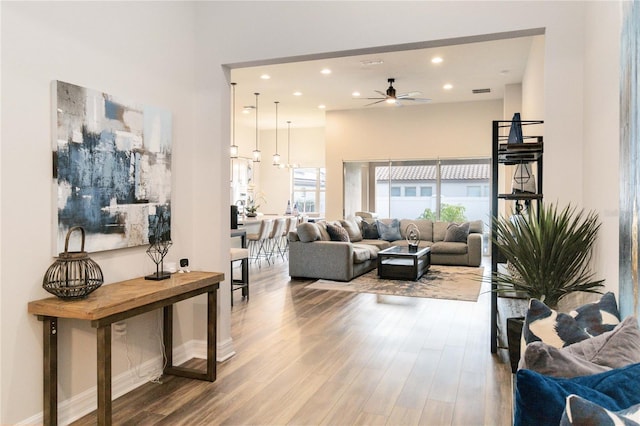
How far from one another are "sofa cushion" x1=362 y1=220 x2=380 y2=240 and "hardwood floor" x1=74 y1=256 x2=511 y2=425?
437cm

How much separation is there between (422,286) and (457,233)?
269 centimetres

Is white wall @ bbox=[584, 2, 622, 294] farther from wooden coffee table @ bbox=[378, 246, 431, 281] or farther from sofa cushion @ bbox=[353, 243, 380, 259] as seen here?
sofa cushion @ bbox=[353, 243, 380, 259]

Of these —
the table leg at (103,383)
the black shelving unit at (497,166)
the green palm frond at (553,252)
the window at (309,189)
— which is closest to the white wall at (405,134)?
the window at (309,189)

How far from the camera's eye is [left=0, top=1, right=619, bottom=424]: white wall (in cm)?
236

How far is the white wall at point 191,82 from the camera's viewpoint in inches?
92.8

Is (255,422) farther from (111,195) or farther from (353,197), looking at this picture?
(353,197)

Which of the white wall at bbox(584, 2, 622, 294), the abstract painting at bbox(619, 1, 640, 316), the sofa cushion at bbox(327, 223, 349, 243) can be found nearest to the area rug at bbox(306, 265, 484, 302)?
the sofa cushion at bbox(327, 223, 349, 243)

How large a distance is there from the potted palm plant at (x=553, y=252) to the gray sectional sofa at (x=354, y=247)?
420cm

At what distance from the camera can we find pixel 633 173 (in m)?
1.77

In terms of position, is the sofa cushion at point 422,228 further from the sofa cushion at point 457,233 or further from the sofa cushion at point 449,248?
the sofa cushion at point 449,248

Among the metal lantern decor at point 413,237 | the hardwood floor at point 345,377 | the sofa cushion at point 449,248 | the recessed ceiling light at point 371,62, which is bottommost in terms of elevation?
the hardwood floor at point 345,377

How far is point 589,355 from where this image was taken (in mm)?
1480

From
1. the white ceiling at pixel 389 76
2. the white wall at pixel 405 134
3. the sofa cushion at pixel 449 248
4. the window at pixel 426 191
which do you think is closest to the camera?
the white ceiling at pixel 389 76

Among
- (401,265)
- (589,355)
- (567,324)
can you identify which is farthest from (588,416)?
(401,265)
